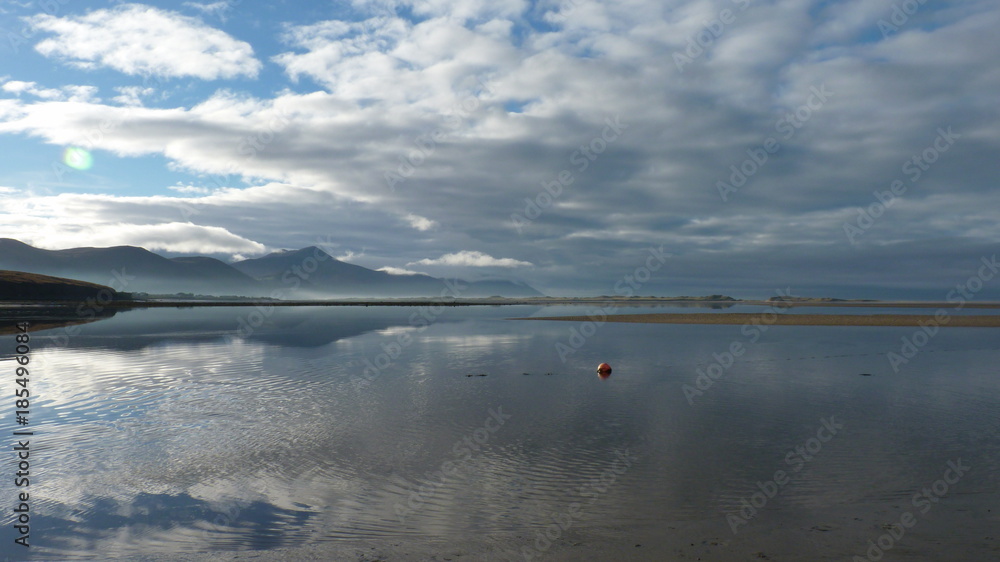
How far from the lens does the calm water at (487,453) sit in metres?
10.6

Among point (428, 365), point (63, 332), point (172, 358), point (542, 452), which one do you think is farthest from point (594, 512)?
point (63, 332)

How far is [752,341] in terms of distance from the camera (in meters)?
49.5

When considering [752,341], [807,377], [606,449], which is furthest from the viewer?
[752,341]

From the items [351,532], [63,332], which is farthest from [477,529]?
[63,332]

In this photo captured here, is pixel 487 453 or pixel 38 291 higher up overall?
pixel 38 291

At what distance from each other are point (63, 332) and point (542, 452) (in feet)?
206

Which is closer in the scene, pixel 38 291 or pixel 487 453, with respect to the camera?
pixel 487 453

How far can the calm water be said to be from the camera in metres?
10.6

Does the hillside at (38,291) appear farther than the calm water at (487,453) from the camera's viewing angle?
Yes

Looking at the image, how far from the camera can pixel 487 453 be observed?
50.8 ft

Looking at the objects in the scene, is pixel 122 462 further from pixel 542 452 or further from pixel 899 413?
pixel 899 413

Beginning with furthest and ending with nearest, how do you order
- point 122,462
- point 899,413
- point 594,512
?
1. point 899,413
2. point 122,462
3. point 594,512

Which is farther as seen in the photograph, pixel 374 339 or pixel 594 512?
pixel 374 339

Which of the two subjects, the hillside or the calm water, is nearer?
the calm water
